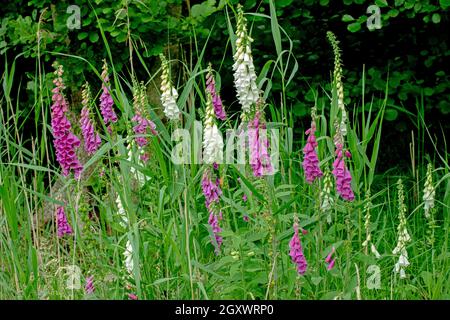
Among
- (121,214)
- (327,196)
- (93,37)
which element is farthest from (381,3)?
(121,214)

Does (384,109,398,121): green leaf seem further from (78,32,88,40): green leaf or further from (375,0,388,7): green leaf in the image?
(78,32,88,40): green leaf

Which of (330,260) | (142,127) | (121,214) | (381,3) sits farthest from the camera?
(381,3)

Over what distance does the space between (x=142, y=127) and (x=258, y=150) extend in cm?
72

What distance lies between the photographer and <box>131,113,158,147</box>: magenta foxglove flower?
11.1 ft

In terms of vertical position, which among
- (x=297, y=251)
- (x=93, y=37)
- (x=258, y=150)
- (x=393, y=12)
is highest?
(x=393, y=12)

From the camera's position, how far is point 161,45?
535 centimetres

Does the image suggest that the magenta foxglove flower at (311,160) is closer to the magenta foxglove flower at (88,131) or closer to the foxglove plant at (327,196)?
the foxglove plant at (327,196)

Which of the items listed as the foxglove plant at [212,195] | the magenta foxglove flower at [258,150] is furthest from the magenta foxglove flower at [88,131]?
the magenta foxglove flower at [258,150]

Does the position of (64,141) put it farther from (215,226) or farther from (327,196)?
(327,196)

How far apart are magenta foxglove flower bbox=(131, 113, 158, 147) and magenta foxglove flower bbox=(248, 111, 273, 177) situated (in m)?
0.58

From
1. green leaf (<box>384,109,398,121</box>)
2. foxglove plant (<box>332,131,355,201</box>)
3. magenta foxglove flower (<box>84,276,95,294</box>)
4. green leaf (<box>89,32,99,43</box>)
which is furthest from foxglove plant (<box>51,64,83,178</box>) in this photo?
green leaf (<box>384,109,398,121</box>)

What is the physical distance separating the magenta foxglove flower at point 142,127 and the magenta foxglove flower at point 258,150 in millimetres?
576

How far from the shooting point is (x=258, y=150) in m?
2.90
